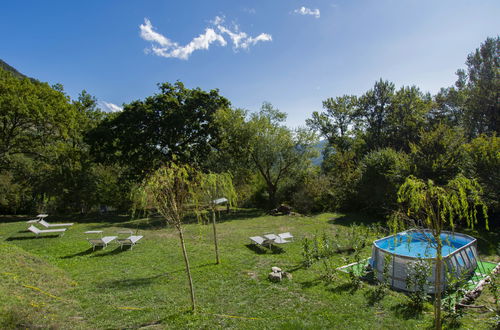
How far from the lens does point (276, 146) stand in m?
24.8

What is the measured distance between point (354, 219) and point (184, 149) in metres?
15.9

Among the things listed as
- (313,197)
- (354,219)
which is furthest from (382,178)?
(313,197)

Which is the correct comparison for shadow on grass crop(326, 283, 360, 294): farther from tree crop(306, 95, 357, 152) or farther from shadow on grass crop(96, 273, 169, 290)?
tree crop(306, 95, 357, 152)

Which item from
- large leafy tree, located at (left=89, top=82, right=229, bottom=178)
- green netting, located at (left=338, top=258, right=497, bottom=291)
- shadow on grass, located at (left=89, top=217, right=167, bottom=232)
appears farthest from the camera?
large leafy tree, located at (left=89, top=82, right=229, bottom=178)

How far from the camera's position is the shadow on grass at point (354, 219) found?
60.9 ft

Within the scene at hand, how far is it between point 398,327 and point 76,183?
24762 mm

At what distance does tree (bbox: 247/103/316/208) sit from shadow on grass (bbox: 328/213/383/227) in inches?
255

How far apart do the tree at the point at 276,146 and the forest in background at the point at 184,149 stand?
0.10m

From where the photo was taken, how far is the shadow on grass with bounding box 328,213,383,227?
1856 centimetres

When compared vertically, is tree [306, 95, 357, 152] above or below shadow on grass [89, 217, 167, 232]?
above

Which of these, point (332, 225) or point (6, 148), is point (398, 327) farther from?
point (6, 148)

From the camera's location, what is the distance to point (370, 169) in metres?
20.6

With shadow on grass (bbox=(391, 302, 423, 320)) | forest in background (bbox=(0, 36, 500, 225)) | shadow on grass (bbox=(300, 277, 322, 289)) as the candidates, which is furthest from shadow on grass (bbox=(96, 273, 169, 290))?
forest in background (bbox=(0, 36, 500, 225))

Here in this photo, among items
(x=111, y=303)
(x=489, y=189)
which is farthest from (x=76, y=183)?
(x=489, y=189)
